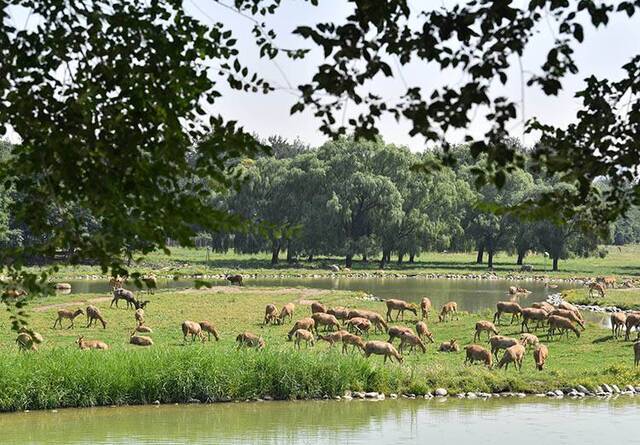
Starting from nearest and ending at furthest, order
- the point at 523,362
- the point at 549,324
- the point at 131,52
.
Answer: the point at 131,52, the point at 523,362, the point at 549,324

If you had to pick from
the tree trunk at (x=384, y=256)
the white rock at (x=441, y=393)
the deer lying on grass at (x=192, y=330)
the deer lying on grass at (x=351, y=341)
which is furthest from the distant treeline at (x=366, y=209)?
the white rock at (x=441, y=393)

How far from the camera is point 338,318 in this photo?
3058cm

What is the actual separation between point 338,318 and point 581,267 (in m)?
50.8

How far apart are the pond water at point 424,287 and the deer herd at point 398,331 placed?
27.8 ft

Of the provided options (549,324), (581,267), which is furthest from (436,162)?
(581,267)

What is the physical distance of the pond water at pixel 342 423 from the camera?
55.2 ft

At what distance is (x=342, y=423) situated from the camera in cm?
1819

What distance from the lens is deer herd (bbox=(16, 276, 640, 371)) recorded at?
23312mm

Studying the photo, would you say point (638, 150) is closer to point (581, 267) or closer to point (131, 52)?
point (131, 52)

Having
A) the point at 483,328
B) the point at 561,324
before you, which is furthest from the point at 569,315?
the point at 483,328

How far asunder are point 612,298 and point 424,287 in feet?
38.5

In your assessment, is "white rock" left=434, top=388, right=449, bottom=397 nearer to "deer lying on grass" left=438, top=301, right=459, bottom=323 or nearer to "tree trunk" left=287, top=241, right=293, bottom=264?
"deer lying on grass" left=438, top=301, right=459, bottom=323

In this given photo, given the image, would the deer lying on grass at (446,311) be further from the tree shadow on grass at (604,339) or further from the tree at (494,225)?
the tree at (494,225)

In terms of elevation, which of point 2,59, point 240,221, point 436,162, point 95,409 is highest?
point 2,59
